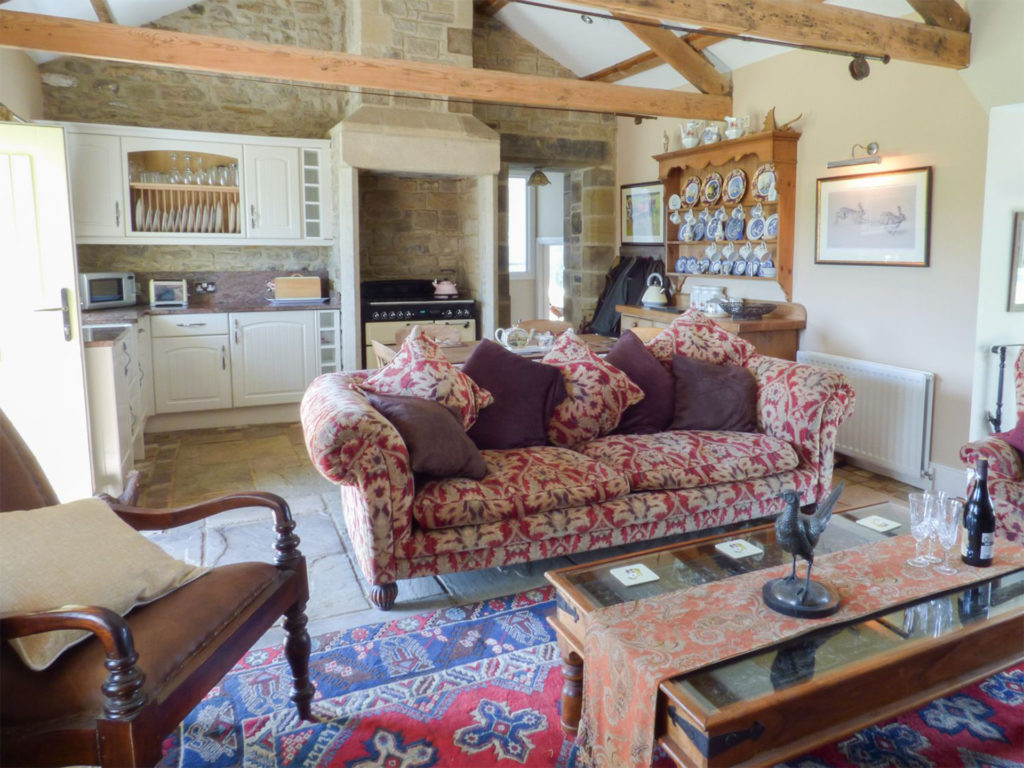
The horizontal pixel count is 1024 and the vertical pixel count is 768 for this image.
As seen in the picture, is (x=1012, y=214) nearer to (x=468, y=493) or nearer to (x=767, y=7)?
(x=767, y=7)

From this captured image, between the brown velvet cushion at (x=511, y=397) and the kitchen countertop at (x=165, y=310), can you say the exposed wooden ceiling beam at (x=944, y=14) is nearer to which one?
the brown velvet cushion at (x=511, y=397)

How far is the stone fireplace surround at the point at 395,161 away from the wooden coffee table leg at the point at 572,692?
411cm

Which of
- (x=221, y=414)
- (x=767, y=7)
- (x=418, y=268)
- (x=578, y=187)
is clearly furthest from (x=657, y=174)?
(x=221, y=414)

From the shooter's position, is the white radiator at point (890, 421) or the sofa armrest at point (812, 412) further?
the white radiator at point (890, 421)

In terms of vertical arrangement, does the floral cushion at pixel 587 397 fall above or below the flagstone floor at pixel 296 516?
above

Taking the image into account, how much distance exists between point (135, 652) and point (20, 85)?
4.67 meters

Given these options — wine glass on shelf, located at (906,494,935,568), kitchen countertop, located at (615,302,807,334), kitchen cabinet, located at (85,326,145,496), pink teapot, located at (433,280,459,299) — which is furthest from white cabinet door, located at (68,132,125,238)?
wine glass on shelf, located at (906,494,935,568)

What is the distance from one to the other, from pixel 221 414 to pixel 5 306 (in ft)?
7.60

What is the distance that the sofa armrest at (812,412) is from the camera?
131 inches

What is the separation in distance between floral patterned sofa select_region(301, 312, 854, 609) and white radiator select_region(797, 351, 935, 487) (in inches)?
28.2

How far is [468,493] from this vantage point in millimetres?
2668

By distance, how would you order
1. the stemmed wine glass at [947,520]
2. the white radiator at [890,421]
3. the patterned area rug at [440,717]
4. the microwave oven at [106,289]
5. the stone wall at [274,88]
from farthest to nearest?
the stone wall at [274,88] → the microwave oven at [106,289] → the white radiator at [890,421] → the stemmed wine glass at [947,520] → the patterned area rug at [440,717]

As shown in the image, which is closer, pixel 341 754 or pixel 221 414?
pixel 341 754

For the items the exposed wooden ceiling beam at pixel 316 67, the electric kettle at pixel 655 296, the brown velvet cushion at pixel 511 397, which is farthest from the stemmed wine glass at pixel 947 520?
the electric kettle at pixel 655 296
